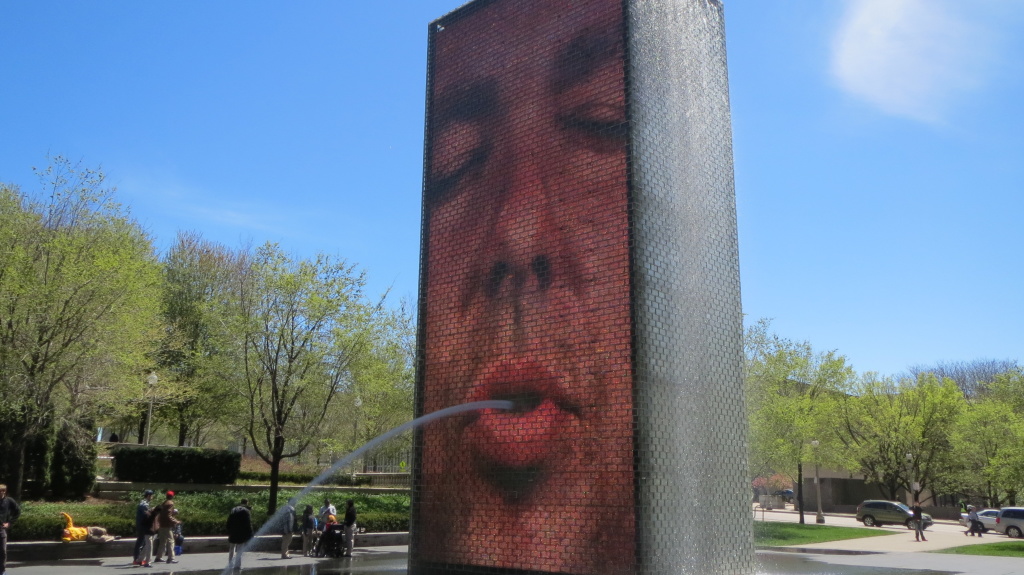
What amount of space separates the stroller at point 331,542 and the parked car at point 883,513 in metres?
37.2

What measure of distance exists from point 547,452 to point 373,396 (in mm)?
23121

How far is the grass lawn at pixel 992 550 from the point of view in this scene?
2709 cm

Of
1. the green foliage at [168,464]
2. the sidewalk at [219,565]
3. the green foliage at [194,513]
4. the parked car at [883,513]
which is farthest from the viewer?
the parked car at [883,513]

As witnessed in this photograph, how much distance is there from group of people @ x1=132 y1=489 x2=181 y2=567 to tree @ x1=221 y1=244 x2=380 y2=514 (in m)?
6.88

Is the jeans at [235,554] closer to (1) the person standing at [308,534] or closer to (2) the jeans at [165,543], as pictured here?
(2) the jeans at [165,543]

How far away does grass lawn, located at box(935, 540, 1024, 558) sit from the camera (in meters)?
27.1

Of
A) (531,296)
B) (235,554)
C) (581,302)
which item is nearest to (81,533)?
(235,554)

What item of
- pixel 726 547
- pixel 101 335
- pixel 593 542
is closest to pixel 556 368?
pixel 593 542

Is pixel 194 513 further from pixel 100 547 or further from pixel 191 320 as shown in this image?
pixel 191 320

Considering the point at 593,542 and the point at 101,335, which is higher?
the point at 101,335

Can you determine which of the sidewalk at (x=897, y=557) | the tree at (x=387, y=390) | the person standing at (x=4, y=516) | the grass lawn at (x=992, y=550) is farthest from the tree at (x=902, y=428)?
the person standing at (x=4, y=516)

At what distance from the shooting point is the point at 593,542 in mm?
11523

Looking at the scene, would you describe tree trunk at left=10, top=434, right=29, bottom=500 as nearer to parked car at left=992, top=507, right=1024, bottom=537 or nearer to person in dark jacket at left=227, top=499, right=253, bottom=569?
person in dark jacket at left=227, top=499, right=253, bottom=569

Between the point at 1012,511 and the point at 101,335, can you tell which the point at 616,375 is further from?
the point at 1012,511
